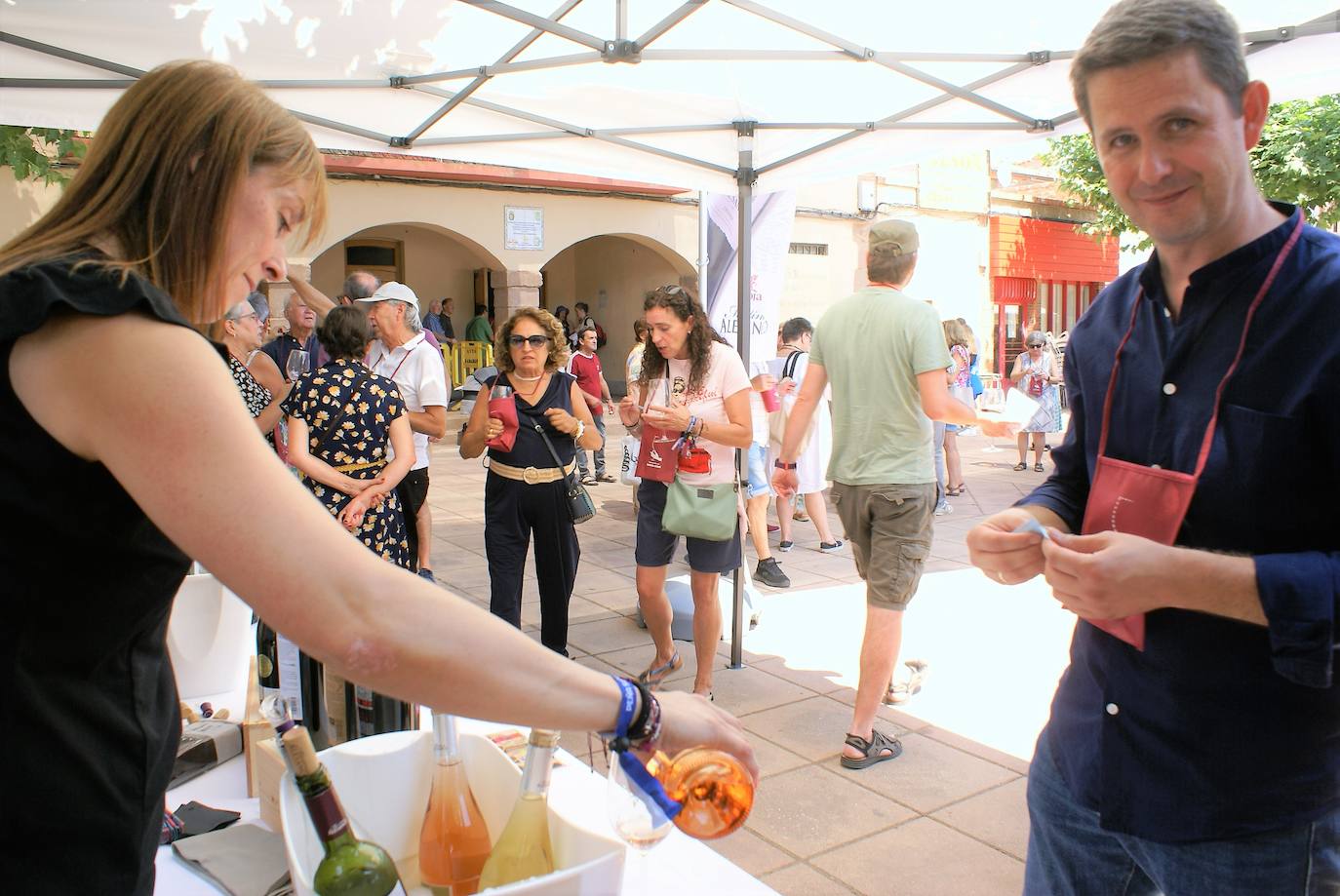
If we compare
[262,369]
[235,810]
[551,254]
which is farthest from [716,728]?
[551,254]

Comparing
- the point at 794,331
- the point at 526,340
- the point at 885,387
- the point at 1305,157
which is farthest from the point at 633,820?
the point at 1305,157

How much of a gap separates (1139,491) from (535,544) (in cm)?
382

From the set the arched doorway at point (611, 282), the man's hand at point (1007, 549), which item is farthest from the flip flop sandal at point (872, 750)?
the arched doorway at point (611, 282)

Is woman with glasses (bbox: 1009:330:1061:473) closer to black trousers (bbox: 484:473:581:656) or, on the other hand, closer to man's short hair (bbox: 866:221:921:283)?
man's short hair (bbox: 866:221:921:283)

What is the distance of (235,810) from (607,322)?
20.0 meters

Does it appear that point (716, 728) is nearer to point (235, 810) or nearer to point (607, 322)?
point (235, 810)

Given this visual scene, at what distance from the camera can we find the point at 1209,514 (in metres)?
1.41

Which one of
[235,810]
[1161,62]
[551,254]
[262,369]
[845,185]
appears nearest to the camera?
[1161,62]

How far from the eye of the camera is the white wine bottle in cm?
131

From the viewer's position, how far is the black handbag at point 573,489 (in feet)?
16.2

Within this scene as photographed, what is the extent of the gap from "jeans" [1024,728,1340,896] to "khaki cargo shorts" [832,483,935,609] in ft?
7.22

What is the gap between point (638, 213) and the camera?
58.5 ft

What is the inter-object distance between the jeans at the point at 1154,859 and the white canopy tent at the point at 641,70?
9.79 ft

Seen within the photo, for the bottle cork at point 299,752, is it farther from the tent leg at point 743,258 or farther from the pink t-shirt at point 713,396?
the tent leg at point 743,258
